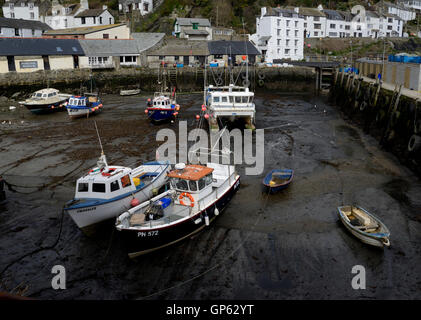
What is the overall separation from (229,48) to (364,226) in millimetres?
46459

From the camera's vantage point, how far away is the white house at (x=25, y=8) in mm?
73125

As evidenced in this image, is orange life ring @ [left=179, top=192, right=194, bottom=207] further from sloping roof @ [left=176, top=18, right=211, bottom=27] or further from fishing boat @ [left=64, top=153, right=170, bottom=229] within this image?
sloping roof @ [left=176, top=18, right=211, bottom=27]

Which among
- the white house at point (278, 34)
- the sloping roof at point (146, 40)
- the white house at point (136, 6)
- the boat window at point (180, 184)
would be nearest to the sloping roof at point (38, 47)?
the sloping roof at point (146, 40)

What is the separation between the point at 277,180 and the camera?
1677 centimetres

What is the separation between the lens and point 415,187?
16.4 meters

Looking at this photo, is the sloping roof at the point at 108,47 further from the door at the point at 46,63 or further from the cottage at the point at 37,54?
the door at the point at 46,63

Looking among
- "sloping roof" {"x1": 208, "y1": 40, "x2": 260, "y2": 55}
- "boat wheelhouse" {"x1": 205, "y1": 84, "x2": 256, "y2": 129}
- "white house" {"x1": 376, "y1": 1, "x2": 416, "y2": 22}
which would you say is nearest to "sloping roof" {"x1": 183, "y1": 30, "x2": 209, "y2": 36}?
"sloping roof" {"x1": 208, "y1": 40, "x2": 260, "y2": 55}

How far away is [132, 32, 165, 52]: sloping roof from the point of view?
168ft

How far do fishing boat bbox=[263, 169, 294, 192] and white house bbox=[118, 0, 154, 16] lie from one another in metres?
64.0

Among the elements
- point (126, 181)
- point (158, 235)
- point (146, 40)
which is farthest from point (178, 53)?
point (158, 235)

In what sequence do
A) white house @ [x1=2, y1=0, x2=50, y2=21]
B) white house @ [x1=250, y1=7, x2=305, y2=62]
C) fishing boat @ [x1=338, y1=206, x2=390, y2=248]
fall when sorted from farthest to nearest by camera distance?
white house @ [x1=2, y1=0, x2=50, y2=21], white house @ [x1=250, y1=7, x2=305, y2=62], fishing boat @ [x1=338, y1=206, x2=390, y2=248]

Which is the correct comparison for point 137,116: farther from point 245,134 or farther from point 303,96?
point 303,96

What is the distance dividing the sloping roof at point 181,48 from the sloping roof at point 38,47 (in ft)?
35.0

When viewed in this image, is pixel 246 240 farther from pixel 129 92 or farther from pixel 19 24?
pixel 19 24
